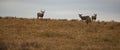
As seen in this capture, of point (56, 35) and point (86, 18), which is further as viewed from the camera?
point (86, 18)

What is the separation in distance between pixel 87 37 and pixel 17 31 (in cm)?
614

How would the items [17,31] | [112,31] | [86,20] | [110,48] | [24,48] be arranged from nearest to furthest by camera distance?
[24,48], [110,48], [17,31], [112,31], [86,20]

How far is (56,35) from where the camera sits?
26953 millimetres

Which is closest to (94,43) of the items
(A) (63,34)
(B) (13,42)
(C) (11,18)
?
(A) (63,34)

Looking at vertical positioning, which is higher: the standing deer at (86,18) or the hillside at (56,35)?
the standing deer at (86,18)

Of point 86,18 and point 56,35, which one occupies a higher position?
point 86,18

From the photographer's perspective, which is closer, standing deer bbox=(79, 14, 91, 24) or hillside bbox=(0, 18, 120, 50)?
hillside bbox=(0, 18, 120, 50)

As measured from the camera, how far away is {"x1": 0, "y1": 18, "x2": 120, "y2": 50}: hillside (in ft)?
70.8

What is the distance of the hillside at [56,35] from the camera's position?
21.6 meters

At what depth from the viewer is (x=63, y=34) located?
2736 cm

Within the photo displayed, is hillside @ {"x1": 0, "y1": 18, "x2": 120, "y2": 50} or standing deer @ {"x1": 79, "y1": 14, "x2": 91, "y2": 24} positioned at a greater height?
standing deer @ {"x1": 79, "y1": 14, "x2": 91, "y2": 24}

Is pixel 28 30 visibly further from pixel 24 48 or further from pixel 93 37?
pixel 24 48

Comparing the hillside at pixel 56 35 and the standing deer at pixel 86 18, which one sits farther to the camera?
the standing deer at pixel 86 18

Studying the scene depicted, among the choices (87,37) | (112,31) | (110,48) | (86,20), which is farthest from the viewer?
(86,20)
